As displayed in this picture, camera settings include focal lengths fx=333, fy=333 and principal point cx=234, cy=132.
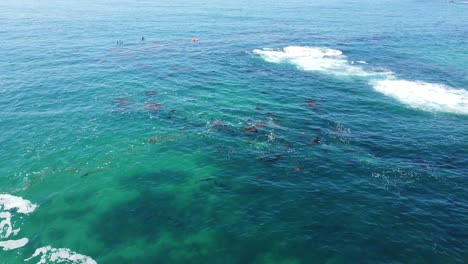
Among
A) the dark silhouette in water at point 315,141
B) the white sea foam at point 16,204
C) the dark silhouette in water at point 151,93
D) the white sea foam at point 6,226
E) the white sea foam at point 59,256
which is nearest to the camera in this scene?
the white sea foam at point 59,256

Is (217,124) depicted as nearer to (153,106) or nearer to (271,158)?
(271,158)

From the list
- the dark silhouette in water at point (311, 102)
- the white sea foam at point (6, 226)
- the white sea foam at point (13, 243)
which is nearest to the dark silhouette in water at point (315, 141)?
the dark silhouette in water at point (311, 102)

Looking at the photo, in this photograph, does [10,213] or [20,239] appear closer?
[20,239]

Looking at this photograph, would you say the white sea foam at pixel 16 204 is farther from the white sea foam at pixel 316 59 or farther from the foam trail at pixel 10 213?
the white sea foam at pixel 316 59

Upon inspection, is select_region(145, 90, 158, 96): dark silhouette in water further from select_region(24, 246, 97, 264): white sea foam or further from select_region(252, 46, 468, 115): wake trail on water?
select_region(24, 246, 97, 264): white sea foam

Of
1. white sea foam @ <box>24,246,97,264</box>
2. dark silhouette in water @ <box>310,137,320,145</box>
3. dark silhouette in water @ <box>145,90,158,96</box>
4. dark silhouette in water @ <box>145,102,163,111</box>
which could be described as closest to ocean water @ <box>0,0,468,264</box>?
white sea foam @ <box>24,246,97,264</box>

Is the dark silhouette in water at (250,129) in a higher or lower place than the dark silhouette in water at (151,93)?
lower

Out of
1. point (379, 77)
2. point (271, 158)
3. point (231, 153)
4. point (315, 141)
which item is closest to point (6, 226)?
point (231, 153)
